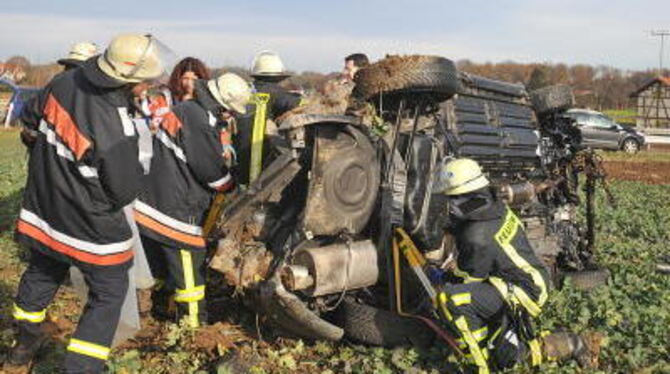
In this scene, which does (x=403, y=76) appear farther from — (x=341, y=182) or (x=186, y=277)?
(x=186, y=277)

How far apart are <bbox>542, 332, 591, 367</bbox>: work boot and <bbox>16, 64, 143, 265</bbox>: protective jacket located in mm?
2597

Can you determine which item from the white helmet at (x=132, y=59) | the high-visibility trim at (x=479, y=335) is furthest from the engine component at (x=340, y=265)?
the white helmet at (x=132, y=59)

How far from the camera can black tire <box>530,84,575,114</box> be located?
7395 mm

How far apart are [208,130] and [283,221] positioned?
80cm

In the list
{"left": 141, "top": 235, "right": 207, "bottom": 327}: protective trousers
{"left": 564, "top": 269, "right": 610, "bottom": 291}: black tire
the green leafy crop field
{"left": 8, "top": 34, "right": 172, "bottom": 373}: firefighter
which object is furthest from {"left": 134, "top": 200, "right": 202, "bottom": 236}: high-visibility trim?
{"left": 564, "top": 269, "right": 610, "bottom": 291}: black tire

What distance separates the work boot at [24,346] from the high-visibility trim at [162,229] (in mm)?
922

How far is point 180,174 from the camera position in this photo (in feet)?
15.5

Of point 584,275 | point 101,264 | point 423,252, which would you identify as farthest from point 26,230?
point 584,275

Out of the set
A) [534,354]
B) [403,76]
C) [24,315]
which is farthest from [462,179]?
[24,315]

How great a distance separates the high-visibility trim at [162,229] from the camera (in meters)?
4.59

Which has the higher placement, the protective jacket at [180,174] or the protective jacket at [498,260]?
the protective jacket at [180,174]

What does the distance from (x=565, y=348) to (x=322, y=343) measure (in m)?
1.52

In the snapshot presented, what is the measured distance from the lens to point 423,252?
4.80 metres

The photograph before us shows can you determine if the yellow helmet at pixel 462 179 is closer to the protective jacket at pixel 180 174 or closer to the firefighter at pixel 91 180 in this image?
the protective jacket at pixel 180 174
